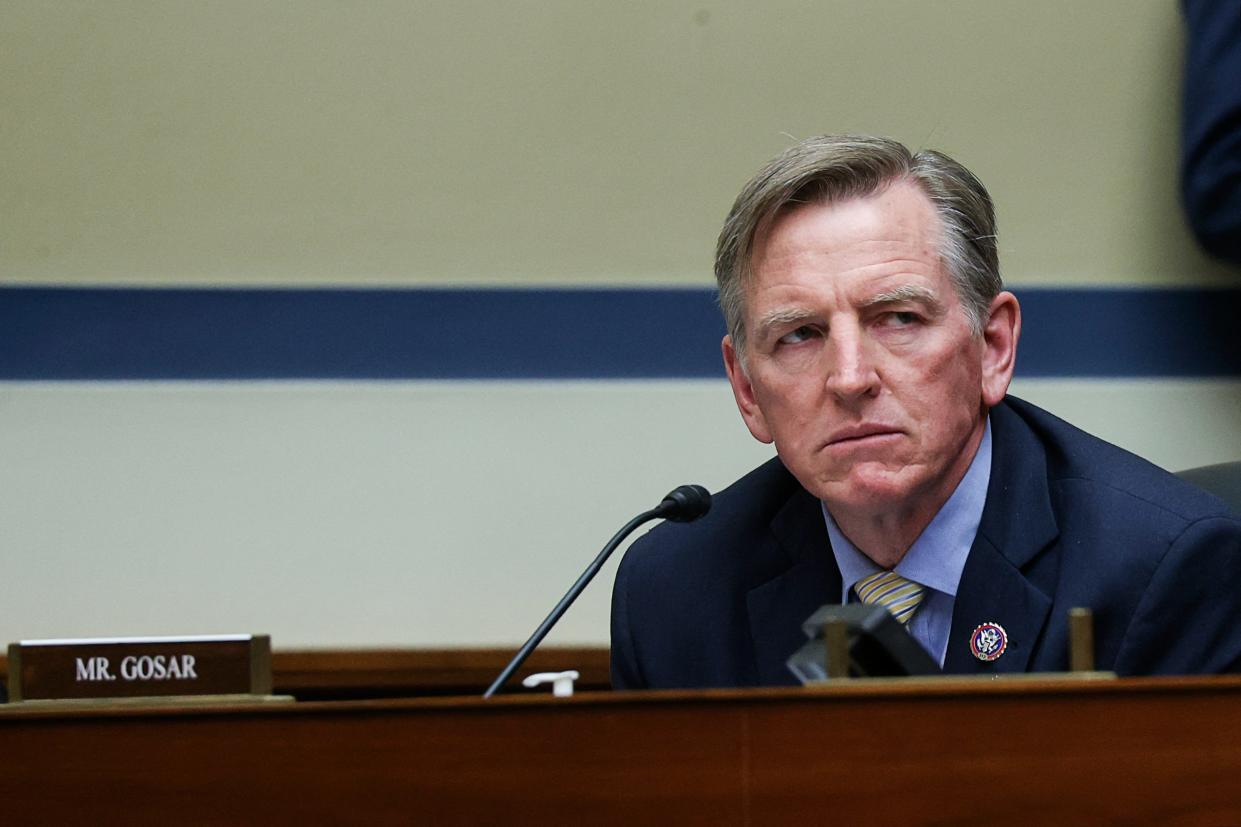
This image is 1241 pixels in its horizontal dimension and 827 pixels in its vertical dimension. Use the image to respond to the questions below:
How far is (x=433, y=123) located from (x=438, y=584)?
0.97 metres

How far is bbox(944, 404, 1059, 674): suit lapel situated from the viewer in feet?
6.64

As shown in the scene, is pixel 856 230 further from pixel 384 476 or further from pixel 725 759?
pixel 384 476

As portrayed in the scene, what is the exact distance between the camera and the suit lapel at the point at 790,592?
225cm

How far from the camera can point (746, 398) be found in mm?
2432

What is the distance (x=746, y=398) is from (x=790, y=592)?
1.01ft

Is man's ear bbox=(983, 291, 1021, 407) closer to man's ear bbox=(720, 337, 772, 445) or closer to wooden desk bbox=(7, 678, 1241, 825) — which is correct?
man's ear bbox=(720, 337, 772, 445)

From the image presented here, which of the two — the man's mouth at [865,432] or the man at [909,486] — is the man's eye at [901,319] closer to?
the man at [909,486]

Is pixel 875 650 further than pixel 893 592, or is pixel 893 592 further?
pixel 893 592

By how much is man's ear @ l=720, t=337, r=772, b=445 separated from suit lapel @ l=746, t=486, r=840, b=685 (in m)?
0.14

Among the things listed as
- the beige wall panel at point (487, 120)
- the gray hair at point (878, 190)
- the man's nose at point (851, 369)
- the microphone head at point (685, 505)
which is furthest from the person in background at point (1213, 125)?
the microphone head at point (685, 505)

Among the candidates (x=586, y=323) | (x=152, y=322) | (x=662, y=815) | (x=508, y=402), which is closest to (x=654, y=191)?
(x=586, y=323)

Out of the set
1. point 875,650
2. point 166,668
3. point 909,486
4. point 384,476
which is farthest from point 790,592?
point 384,476

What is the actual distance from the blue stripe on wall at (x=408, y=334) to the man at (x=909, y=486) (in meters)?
0.93

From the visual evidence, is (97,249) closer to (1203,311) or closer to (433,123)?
(433,123)
